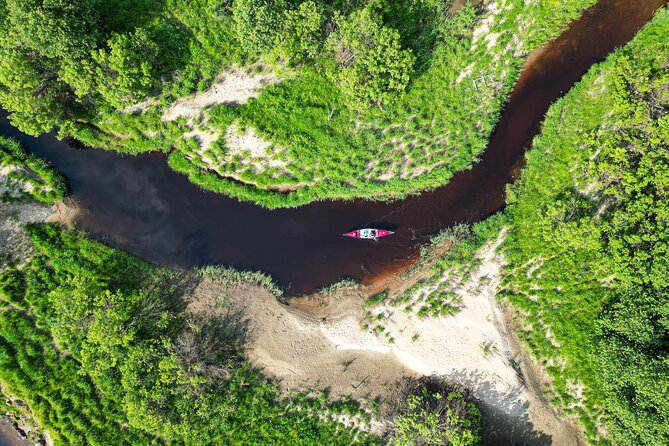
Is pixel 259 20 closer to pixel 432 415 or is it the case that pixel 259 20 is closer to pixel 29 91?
pixel 29 91

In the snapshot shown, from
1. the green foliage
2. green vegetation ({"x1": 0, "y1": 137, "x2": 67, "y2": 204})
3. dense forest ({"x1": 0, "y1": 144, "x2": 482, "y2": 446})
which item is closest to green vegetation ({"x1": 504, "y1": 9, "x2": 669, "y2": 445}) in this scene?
dense forest ({"x1": 0, "y1": 144, "x2": 482, "y2": 446})

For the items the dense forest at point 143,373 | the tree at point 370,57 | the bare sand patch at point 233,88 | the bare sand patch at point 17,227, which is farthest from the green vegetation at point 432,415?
the bare sand patch at point 17,227

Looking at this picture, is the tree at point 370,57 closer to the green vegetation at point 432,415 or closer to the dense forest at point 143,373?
the dense forest at point 143,373

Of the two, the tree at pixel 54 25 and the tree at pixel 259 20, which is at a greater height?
the tree at pixel 259 20

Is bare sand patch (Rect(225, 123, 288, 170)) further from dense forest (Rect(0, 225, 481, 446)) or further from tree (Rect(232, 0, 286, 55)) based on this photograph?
dense forest (Rect(0, 225, 481, 446))

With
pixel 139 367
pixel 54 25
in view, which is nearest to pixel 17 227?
pixel 139 367

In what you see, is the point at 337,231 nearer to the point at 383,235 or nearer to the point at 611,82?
the point at 383,235
